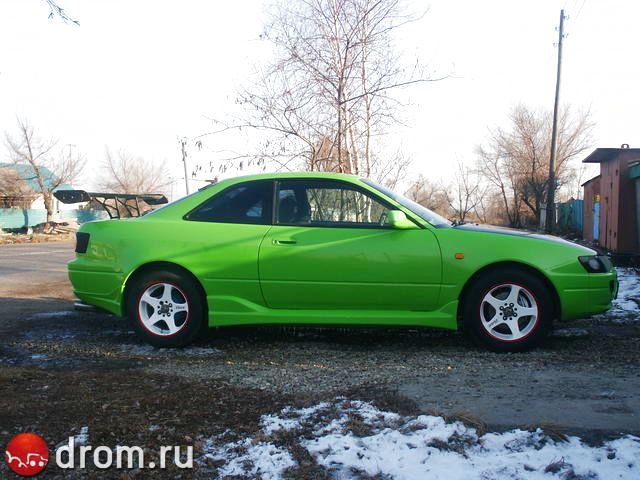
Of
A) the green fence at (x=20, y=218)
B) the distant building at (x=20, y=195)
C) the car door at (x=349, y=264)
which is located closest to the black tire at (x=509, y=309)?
the car door at (x=349, y=264)

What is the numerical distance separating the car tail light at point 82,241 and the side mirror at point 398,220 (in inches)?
109

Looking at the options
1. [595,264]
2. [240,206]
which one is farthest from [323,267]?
[595,264]

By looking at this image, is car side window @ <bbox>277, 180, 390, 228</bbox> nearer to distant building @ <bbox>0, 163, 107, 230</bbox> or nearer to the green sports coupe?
the green sports coupe

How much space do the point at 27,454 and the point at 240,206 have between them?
2772mm

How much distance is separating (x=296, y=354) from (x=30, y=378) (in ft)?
6.56

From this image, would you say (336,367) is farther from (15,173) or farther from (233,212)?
(15,173)

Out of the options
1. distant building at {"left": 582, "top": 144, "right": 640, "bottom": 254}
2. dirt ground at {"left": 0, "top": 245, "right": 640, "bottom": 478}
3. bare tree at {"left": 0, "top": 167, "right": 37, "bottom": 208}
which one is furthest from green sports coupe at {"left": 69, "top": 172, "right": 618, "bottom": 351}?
bare tree at {"left": 0, "top": 167, "right": 37, "bottom": 208}

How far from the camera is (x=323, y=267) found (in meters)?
4.79

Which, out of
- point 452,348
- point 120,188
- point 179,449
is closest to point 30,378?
point 179,449

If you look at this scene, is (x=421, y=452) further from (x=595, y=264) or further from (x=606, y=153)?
(x=606, y=153)

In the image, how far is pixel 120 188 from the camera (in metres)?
64.9

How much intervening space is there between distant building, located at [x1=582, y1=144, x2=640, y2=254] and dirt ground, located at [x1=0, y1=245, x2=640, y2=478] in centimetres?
1023

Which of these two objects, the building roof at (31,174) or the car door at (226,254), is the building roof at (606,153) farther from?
the building roof at (31,174)

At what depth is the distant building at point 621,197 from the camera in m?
14.6
